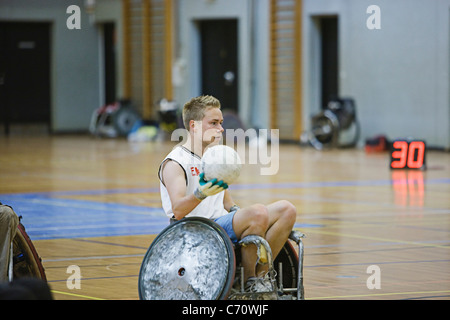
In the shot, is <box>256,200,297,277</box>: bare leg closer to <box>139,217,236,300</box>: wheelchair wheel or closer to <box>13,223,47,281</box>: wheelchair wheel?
<box>139,217,236,300</box>: wheelchair wheel

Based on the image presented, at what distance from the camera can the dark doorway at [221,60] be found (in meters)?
21.9

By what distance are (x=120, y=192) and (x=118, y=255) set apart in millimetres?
4581

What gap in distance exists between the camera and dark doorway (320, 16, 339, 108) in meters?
20.0

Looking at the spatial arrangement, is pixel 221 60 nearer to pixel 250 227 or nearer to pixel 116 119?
pixel 116 119

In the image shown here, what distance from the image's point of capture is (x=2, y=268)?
4.82 metres

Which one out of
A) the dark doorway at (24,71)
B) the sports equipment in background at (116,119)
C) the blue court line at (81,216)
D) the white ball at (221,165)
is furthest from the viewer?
the dark doorway at (24,71)

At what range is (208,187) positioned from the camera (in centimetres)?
445

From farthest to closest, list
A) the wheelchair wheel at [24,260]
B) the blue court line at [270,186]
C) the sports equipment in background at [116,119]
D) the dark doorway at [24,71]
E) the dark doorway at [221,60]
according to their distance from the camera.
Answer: the dark doorway at [24,71] → the sports equipment in background at [116,119] → the dark doorway at [221,60] → the blue court line at [270,186] → the wheelchair wheel at [24,260]

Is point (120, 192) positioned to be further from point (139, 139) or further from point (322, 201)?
point (139, 139)

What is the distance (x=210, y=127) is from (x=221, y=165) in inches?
21.0

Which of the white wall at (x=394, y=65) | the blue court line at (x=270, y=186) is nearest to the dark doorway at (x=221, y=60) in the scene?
the white wall at (x=394, y=65)

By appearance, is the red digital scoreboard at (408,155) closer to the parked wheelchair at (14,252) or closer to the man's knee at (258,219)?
the man's knee at (258,219)

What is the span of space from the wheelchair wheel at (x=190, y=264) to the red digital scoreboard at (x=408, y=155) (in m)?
10.0
